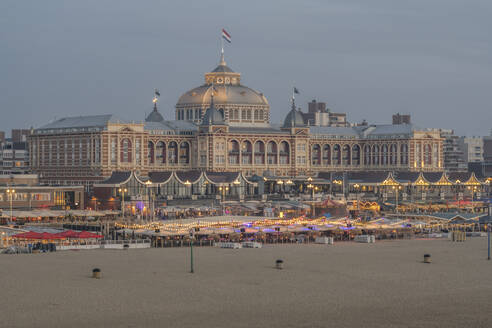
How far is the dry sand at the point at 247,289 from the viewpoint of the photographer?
215 feet

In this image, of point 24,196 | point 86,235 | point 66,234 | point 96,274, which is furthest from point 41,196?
point 96,274

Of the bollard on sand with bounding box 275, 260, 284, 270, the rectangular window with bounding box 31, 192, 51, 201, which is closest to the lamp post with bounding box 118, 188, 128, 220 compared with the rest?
the rectangular window with bounding box 31, 192, 51, 201

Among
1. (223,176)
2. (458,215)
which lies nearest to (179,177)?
(223,176)

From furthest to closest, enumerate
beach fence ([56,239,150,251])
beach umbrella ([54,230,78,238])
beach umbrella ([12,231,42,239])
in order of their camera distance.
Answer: beach umbrella ([54,230,78,238])
beach fence ([56,239,150,251])
beach umbrella ([12,231,42,239])

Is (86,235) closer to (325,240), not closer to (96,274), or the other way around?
(325,240)

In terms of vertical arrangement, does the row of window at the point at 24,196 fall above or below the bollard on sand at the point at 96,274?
above

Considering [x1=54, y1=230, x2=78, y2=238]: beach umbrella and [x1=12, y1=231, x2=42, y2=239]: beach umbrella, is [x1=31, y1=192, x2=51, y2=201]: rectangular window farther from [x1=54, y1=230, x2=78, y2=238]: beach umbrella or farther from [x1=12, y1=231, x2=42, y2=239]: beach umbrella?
[x1=12, y1=231, x2=42, y2=239]: beach umbrella

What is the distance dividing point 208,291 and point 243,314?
9.40m

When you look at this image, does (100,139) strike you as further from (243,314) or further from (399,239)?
(243,314)

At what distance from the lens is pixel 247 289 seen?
77188 millimetres

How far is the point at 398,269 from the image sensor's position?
8994cm

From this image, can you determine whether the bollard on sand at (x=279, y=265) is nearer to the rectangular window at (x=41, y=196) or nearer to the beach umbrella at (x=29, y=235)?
the beach umbrella at (x=29, y=235)

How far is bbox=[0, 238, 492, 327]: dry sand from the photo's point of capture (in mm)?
65438

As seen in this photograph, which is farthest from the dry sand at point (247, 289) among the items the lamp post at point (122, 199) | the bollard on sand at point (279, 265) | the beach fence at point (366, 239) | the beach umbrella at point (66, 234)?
the lamp post at point (122, 199)
